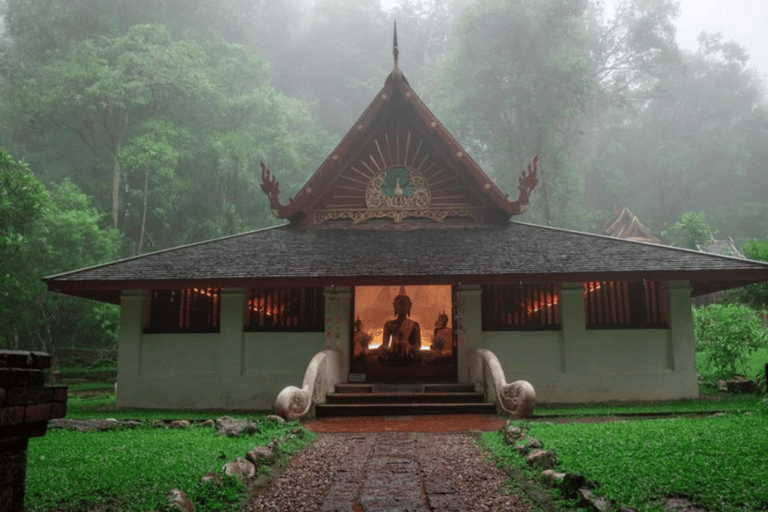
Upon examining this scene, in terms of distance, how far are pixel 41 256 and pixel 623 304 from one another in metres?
17.6

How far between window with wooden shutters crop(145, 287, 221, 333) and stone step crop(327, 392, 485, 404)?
3.59 meters

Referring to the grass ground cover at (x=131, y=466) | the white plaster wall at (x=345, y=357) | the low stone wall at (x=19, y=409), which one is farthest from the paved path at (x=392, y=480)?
the white plaster wall at (x=345, y=357)

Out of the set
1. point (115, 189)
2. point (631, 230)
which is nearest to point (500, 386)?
point (115, 189)

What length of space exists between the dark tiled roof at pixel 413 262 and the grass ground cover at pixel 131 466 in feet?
13.5

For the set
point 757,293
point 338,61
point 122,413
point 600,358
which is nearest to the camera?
point 122,413

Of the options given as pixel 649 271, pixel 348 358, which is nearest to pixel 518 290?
pixel 649 271

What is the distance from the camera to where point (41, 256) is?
728 inches

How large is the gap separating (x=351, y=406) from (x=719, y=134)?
4980 centimetres

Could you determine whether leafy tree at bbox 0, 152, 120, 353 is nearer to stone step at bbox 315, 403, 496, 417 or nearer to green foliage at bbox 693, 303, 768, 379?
A: stone step at bbox 315, 403, 496, 417

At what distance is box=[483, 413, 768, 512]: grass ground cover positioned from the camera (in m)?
4.54

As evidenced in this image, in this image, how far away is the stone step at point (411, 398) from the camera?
1105 cm

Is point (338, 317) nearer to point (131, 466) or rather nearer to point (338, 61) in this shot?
point (131, 466)

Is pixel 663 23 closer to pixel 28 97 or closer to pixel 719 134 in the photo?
pixel 719 134

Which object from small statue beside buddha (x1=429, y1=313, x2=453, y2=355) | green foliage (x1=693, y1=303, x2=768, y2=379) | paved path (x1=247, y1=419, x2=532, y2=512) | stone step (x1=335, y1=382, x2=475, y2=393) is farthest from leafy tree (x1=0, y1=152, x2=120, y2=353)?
green foliage (x1=693, y1=303, x2=768, y2=379)
